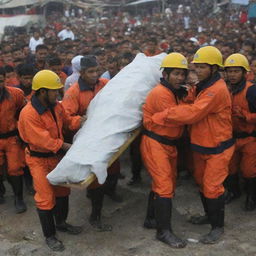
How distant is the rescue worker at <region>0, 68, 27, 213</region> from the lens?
212 inches

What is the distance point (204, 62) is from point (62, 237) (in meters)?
2.64

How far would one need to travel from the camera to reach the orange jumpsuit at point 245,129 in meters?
4.94

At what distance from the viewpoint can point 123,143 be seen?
449cm

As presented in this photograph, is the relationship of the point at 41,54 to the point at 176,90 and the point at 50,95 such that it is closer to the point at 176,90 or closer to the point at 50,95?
the point at 50,95

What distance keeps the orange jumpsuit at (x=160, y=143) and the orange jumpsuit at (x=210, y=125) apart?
4.8 inches

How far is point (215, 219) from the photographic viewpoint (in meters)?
4.57

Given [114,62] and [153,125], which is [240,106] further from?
[114,62]

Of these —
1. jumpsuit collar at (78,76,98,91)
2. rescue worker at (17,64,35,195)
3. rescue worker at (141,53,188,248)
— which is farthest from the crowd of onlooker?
rescue worker at (141,53,188,248)

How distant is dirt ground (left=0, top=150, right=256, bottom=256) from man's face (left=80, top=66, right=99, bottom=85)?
1.75m

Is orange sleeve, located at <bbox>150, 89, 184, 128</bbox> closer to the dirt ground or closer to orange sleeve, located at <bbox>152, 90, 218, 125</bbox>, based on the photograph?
orange sleeve, located at <bbox>152, 90, 218, 125</bbox>

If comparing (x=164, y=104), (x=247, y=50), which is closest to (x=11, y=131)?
(x=164, y=104)

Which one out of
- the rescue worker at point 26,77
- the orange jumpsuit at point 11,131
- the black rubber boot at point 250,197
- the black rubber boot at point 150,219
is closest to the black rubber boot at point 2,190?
the orange jumpsuit at point 11,131

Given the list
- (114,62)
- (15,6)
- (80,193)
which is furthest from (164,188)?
(15,6)

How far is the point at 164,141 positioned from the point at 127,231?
129 centimetres
